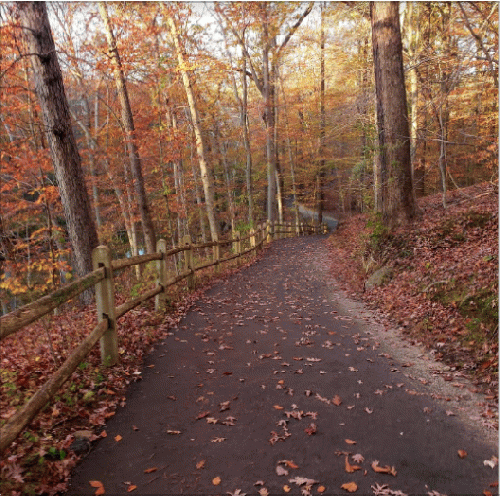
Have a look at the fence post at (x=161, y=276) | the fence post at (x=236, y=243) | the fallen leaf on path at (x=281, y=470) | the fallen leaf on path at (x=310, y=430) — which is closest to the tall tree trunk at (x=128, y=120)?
the fence post at (x=236, y=243)

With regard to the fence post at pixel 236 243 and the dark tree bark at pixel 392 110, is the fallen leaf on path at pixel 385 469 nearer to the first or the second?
the dark tree bark at pixel 392 110

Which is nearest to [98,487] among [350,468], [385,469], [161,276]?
[350,468]

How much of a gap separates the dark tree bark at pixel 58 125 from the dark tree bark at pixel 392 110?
7703mm

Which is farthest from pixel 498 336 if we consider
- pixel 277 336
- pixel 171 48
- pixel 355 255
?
pixel 171 48

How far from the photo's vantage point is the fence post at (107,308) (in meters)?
4.92

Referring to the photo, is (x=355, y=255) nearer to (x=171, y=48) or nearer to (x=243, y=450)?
(x=243, y=450)

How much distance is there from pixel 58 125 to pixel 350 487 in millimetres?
8007

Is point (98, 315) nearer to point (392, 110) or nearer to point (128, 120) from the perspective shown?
point (392, 110)

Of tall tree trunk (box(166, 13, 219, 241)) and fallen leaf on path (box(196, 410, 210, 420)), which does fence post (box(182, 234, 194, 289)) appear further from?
fallen leaf on path (box(196, 410, 210, 420))

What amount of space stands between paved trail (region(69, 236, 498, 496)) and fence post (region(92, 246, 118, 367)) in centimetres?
61

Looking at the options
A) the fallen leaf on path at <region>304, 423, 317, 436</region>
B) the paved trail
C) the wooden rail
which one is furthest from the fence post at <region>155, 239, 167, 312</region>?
the fallen leaf on path at <region>304, 423, 317, 436</region>

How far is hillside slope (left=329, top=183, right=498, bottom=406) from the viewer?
512 centimetres

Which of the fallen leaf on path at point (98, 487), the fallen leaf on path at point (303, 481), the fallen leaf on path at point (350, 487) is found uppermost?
the fallen leaf on path at point (98, 487)

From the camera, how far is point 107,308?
4.96 metres
